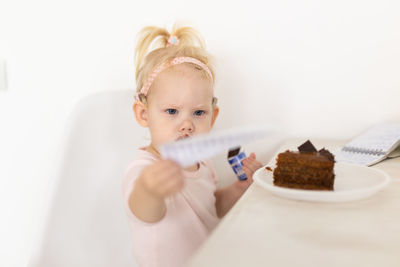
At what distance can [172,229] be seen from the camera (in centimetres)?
84

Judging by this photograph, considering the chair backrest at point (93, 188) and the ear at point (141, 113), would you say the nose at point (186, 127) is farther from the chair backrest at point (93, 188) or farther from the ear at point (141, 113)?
the chair backrest at point (93, 188)

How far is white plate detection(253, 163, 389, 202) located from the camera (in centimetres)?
56

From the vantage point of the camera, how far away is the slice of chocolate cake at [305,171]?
61 centimetres

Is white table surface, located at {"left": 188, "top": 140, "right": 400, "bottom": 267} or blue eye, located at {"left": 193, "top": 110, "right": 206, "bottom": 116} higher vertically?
blue eye, located at {"left": 193, "top": 110, "right": 206, "bottom": 116}

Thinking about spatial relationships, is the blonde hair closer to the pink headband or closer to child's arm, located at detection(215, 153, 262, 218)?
the pink headband

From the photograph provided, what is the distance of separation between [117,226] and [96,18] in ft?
2.43

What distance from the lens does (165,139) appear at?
2.90 feet

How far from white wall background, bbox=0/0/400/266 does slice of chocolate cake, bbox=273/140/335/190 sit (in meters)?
0.54

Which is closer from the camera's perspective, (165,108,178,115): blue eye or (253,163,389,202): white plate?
(253,163,389,202): white plate

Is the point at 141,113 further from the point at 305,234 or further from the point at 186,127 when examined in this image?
the point at 305,234

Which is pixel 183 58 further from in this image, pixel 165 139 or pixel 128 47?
pixel 128 47

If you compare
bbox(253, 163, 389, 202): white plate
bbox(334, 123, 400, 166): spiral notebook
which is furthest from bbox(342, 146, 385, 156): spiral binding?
bbox(253, 163, 389, 202): white plate

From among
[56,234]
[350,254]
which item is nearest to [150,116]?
[56,234]

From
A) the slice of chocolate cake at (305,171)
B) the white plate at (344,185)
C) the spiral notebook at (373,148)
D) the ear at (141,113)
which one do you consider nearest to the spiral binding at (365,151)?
the spiral notebook at (373,148)
